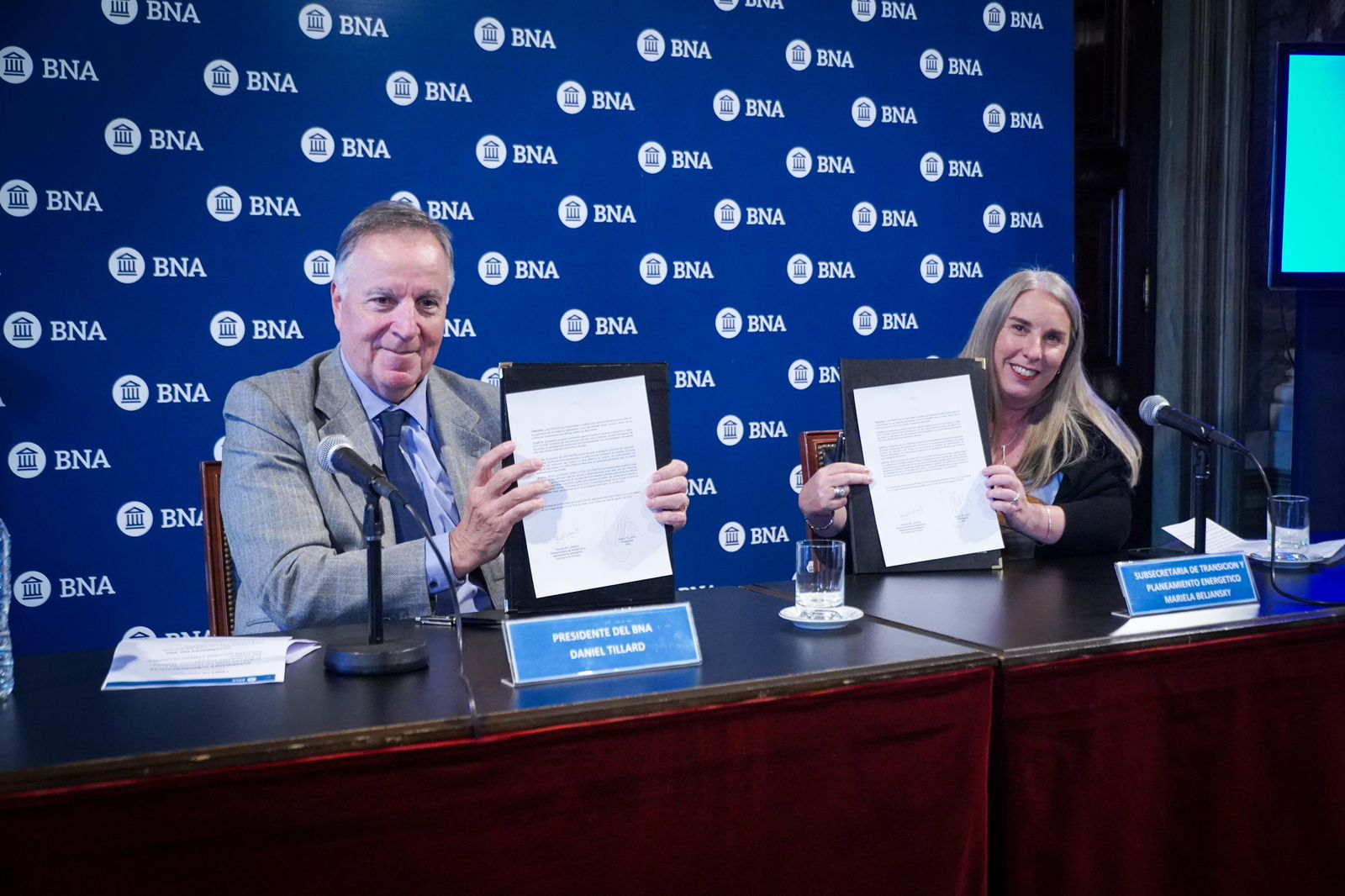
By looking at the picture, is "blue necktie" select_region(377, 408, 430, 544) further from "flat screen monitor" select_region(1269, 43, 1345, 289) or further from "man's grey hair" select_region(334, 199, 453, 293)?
"flat screen monitor" select_region(1269, 43, 1345, 289)

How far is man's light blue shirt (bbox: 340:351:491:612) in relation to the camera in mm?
1956

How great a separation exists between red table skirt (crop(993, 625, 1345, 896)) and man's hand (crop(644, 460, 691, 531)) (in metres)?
0.55

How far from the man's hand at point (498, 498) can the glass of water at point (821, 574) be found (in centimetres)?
23

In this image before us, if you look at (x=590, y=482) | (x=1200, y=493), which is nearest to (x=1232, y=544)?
(x=1200, y=493)

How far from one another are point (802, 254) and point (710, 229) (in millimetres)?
364

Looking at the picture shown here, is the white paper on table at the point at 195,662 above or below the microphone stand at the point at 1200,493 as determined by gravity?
below

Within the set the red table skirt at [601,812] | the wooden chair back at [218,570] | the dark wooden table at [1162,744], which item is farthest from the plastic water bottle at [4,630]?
the dark wooden table at [1162,744]

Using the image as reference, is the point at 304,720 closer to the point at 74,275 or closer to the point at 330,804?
the point at 330,804

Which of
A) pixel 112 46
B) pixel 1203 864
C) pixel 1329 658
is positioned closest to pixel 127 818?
pixel 1203 864

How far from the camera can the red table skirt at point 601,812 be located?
3.28 ft

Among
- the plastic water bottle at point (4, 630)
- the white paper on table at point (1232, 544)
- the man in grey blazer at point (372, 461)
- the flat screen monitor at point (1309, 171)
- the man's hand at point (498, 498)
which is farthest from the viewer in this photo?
the flat screen monitor at point (1309, 171)

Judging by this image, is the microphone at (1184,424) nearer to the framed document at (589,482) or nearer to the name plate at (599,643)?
the framed document at (589,482)

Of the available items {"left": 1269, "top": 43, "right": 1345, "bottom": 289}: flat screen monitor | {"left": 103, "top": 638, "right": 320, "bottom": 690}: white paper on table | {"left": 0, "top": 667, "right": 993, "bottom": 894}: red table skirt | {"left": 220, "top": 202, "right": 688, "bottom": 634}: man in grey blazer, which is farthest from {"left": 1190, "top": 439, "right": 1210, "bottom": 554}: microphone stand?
{"left": 103, "top": 638, "right": 320, "bottom": 690}: white paper on table

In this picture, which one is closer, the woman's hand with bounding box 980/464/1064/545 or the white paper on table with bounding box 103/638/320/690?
the white paper on table with bounding box 103/638/320/690
